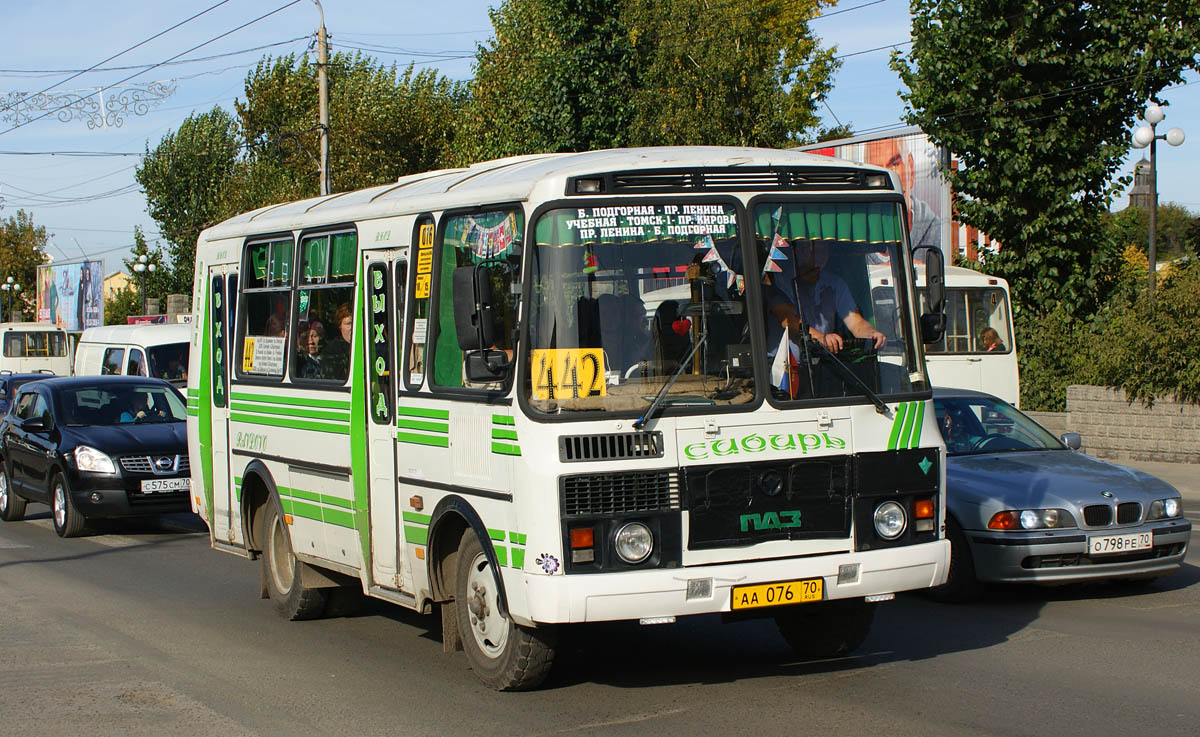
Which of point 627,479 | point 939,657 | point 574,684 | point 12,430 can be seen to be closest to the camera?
point 627,479

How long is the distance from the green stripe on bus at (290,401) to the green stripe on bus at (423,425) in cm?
82

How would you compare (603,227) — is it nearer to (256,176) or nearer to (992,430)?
(992,430)

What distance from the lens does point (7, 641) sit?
9.40m

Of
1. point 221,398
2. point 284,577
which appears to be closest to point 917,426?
point 284,577

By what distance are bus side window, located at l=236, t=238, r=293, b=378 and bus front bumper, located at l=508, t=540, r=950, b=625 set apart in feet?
12.7

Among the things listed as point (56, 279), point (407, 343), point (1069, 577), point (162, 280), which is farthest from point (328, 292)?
point (56, 279)

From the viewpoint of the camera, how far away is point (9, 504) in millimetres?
17891

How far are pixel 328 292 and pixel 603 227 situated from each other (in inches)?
123

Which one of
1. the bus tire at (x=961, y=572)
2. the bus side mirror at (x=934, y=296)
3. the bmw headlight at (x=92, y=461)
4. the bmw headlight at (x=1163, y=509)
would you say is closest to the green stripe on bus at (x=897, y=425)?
the bus side mirror at (x=934, y=296)

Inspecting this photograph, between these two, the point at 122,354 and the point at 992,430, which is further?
the point at 122,354

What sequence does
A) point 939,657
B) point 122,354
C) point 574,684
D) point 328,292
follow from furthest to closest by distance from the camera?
point 122,354 < point 328,292 < point 939,657 < point 574,684

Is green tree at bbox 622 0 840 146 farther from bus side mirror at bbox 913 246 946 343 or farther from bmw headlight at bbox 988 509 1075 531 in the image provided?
bus side mirror at bbox 913 246 946 343

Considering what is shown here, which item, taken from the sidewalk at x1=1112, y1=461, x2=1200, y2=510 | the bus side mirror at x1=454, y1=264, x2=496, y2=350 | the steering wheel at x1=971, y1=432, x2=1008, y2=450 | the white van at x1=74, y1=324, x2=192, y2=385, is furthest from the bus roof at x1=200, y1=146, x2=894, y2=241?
the white van at x1=74, y1=324, x2=192, y2=385

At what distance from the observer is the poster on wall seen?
73.2m
